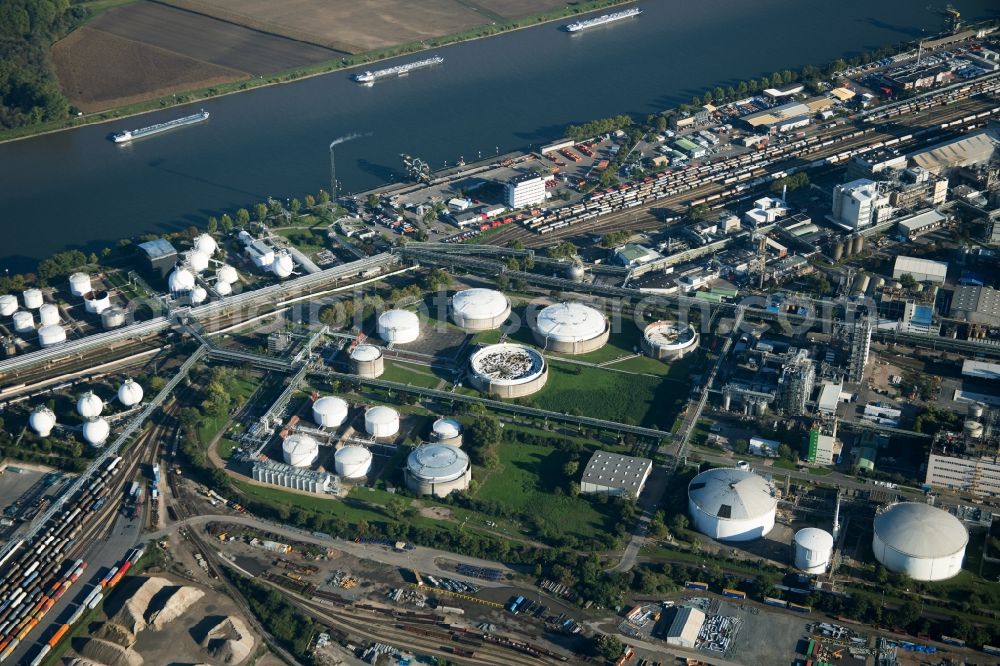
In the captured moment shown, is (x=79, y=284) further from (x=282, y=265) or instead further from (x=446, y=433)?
(x=446, y=433)

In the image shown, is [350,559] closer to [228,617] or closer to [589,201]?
[228,617]

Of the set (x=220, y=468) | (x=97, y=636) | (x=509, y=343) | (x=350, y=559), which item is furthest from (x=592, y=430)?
(x=97, y=636)

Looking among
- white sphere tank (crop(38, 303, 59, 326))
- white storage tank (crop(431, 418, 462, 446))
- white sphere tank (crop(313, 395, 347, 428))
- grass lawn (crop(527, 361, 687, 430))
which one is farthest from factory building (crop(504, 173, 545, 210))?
white sphere tank (crop(38, 303, 59, 326))

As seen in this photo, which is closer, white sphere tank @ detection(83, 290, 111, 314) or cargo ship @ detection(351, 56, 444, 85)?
white sphere tank @ detection(83, 290, 111, 314)

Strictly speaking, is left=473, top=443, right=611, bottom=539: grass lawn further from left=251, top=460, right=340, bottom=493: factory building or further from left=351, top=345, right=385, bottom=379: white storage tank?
left=351, top=345, right=385, bottom=379: white storage tank

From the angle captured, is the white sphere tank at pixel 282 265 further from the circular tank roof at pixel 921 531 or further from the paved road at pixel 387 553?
the circular tank roof at pixel 921 531

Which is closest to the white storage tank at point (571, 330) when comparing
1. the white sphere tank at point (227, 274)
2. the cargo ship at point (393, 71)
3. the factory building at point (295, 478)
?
the factory building at point (295, 478)
